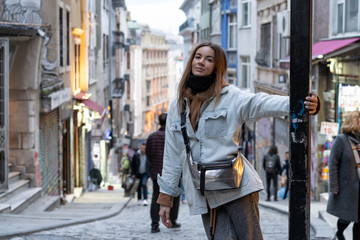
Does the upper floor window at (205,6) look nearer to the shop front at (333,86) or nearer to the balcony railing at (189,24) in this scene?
→ the balcony railing at (189,24)

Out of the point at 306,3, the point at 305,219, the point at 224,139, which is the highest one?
the point at 306,3

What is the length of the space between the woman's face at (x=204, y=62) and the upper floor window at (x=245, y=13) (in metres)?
29.0

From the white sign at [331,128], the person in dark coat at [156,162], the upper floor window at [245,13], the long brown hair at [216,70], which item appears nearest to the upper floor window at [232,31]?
the upper floor window at [245,13]

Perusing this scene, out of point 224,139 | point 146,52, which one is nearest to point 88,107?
point 224,139

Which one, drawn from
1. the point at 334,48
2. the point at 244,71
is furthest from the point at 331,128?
the point at 244,71

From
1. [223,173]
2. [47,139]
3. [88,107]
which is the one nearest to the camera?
[223,173]

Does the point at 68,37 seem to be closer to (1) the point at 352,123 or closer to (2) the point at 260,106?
(1) the point at 352,123

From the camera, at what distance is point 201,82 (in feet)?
15.0

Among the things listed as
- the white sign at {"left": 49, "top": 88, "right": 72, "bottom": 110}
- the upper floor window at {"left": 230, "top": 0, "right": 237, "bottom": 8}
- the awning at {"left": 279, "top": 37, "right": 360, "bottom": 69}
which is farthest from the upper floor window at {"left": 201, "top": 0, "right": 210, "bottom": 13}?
the awning at {"left": 279, "top": 37, "right": 360, "bottom": 69}

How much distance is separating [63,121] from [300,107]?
18377 mm

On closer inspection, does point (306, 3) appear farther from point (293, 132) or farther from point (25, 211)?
point (25, 211)

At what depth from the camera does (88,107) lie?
84.7ft

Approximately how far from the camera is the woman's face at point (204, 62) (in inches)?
180

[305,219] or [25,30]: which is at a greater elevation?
[25,30]
